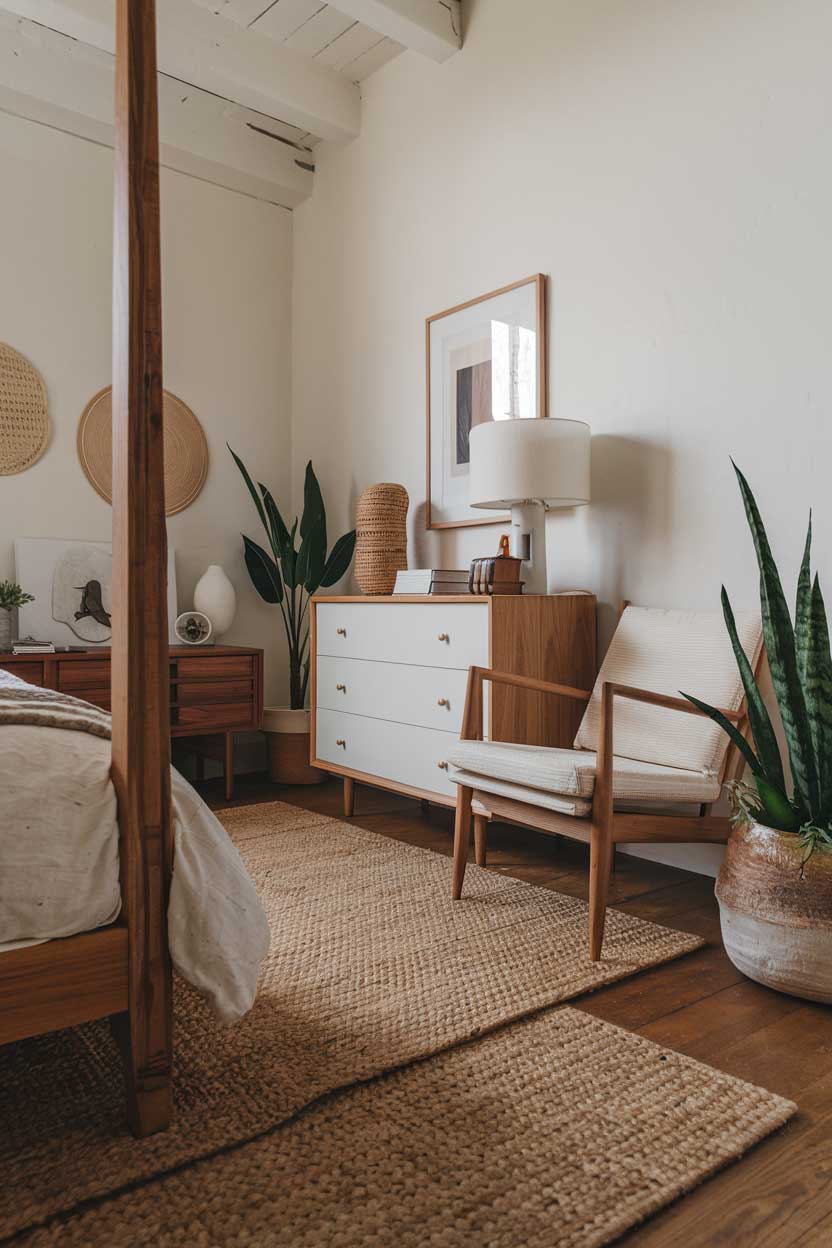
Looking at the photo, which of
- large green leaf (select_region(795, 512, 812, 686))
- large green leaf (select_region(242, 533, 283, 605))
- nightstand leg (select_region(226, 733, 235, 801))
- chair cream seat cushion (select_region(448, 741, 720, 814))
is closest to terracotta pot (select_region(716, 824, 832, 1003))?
chair cream seat cushion (select_region(448, 741, 720, 814))

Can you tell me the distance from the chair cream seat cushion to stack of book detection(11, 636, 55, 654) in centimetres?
173

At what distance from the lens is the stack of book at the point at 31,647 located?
10.3 ft

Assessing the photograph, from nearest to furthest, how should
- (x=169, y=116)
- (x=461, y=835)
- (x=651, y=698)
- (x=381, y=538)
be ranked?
1. (x=651, y=698)
2. (x=461, y=835)
3. (x=381, y=538)
4. (x=169, y=116)

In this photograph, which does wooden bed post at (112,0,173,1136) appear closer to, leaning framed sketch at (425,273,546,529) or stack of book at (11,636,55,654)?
leaning framed sketch at (425,273,546,529)

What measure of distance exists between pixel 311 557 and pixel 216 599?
0.45m

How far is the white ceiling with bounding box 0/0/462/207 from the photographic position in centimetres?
322

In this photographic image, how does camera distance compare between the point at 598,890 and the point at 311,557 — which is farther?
the point at 311,557

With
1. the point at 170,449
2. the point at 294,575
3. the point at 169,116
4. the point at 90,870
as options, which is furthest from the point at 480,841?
the point at 169,116

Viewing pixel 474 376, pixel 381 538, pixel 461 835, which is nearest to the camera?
pixel 461 835

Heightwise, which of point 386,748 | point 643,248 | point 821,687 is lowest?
point 386,748

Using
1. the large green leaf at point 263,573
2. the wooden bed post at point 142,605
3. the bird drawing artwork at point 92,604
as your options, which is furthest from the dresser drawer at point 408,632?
the wooden bed post at point 142,605

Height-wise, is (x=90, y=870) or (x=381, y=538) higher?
(x=381, y=538)

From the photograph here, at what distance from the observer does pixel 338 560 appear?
155 inches

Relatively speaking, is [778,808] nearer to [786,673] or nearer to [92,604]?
[786,673]
